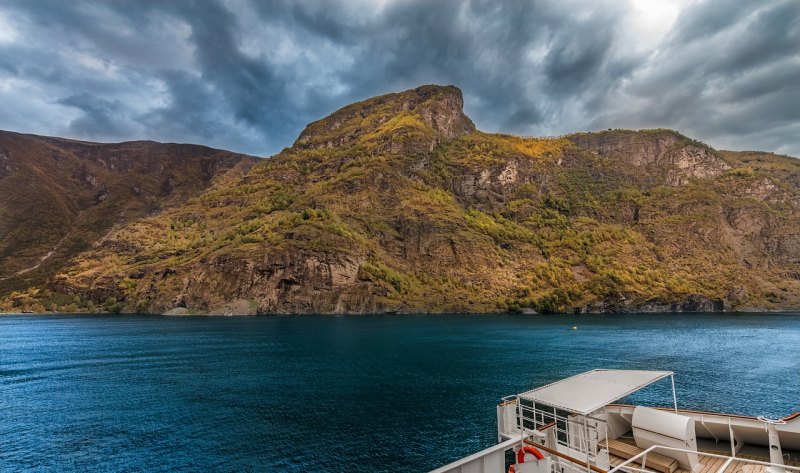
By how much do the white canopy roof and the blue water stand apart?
12.0 metres

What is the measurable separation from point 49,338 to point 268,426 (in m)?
116

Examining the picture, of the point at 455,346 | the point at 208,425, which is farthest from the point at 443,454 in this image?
the point at 455,346

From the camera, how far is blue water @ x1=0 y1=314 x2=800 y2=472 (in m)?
35.8

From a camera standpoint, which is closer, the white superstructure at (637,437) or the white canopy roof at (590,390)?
the white superstructure at (637,437)

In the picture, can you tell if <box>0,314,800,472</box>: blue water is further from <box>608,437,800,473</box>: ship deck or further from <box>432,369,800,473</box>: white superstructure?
<box>608,437,800,473</box>: ship deck


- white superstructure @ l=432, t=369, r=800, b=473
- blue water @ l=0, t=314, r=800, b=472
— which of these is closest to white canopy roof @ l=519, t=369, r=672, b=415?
white superstructure @ l=432, t=369, r=800, b=473

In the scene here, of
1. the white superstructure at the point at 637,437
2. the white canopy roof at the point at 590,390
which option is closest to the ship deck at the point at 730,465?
the white superstructure at the point at 637,437

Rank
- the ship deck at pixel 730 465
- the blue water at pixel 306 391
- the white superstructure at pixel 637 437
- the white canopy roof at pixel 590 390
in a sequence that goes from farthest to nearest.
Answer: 1. the blue water at pixel 306 391
2. the white canopy roof at pixel 590 390
3. the white superstructure at pixel 637 437
4. the ship deck at pixel 730 465

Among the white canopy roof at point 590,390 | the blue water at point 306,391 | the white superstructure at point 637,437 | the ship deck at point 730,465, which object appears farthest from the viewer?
the blue water at point 306,391

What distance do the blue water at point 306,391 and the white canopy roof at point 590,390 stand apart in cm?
1200

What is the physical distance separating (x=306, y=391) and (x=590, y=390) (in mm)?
41187

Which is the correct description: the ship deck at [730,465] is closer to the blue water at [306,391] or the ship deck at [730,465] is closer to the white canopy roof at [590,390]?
the white canopy roof at [590,390]

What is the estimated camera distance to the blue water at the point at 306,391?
3578cm

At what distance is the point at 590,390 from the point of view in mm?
26516
